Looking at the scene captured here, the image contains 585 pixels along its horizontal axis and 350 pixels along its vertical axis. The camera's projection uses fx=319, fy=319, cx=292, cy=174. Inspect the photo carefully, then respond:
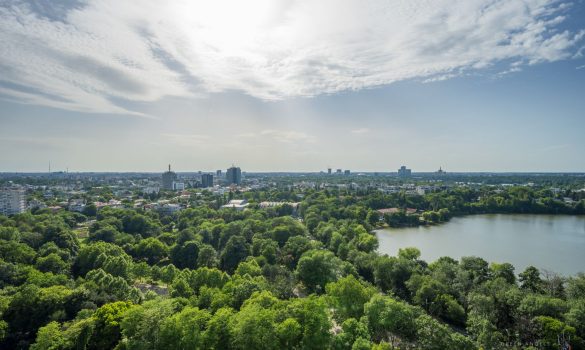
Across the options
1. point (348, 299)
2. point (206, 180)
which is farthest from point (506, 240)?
point (206, 180)

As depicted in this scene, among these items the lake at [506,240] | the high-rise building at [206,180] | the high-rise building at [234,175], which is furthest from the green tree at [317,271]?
the high-rise building at [234,175]

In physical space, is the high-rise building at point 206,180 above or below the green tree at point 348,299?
above

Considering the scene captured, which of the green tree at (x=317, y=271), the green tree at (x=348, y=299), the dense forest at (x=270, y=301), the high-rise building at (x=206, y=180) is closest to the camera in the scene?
the dense forest at (x=270, y=301)

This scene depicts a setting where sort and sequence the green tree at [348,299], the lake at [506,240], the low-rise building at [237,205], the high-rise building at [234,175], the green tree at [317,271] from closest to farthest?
the green tree at [348,299], the green tree at [317,271], the lake at [506,240], the low-rise building at [237,205], the high-rise building at [234,175]

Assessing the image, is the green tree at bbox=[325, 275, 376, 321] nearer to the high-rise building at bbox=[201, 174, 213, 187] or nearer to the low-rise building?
the low-rise building

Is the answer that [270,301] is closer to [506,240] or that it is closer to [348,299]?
[348,299]

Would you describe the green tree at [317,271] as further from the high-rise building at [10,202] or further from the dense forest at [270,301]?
the high-rise building at [10,202]
